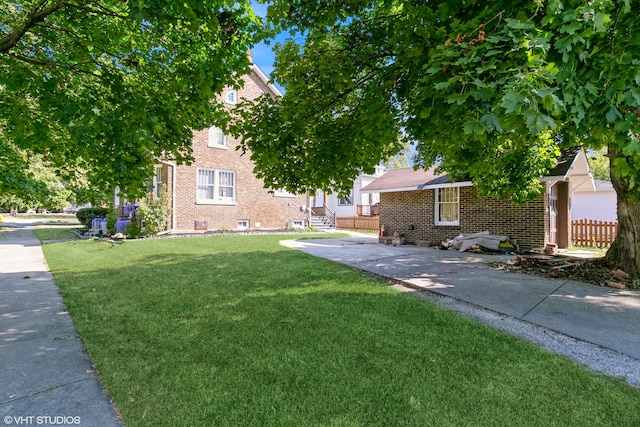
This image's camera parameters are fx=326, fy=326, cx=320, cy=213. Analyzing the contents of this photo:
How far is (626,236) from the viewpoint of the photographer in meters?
7.80

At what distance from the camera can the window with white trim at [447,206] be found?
537 inches

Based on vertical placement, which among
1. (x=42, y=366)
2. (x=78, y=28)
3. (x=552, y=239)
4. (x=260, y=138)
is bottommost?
(x=42, y=366)

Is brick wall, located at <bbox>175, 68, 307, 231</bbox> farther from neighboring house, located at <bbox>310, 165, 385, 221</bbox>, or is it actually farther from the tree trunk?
the tree trunk

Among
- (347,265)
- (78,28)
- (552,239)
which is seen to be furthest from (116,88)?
(552,239)

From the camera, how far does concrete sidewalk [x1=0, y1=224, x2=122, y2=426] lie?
254cm

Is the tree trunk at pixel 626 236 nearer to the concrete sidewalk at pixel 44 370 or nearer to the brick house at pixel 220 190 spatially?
the concrete sidewalk at pixel 44 370

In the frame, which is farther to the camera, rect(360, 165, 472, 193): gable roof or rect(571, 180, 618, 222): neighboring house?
rect(571, 180, 618, 222): neighboring house

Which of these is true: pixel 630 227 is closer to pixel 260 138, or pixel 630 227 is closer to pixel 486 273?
pixel 486 273

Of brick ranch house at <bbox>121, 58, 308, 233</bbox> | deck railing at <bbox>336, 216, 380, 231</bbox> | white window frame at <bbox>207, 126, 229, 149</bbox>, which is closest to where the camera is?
brick ranch house at <bbox>121, 58, 308, 233</bbox>

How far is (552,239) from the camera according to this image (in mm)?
12219

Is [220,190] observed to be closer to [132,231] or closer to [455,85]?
[132,231]

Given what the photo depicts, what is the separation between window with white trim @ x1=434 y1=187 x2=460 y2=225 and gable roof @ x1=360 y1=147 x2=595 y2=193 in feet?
2.09

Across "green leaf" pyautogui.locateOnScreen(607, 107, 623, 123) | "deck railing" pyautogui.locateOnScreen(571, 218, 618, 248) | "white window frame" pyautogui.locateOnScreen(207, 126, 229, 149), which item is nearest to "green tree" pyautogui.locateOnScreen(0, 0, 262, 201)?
"green leaf" pyautogui.locateOnScreen(607, 107, 623, 123)

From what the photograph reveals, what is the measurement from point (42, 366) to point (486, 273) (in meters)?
8.20
